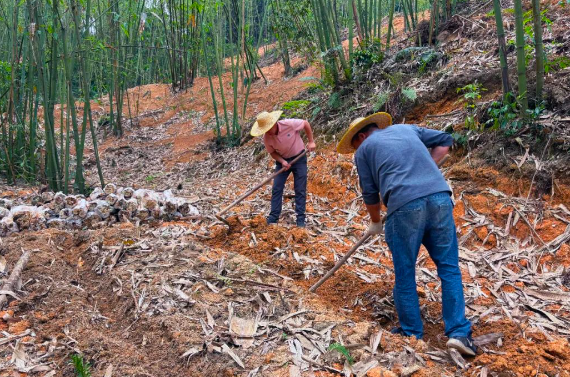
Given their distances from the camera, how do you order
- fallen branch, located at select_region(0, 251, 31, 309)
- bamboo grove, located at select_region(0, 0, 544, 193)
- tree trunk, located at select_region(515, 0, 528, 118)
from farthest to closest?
bamboo grove, located at select_region(0, 0, 544, 193) → tree trunk, located at select_region(515, 0, 528, 118) → fallen branch, located at select_region(0, 251, 31, 309)

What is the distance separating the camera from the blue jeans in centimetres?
270

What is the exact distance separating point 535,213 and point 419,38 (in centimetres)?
400

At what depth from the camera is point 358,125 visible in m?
3.07

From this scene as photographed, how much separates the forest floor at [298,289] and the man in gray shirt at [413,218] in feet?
0.54

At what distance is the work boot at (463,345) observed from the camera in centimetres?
259

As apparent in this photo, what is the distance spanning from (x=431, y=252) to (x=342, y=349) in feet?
2.53

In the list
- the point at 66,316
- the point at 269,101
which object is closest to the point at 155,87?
the point at 269,101

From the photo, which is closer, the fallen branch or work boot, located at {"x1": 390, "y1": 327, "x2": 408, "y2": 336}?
work boot, located at {"x1": 390, "y1": 327, "x2": 408, "y2": 336}

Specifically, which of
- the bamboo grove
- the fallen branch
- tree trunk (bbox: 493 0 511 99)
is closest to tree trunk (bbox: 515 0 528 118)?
the bamboo grove

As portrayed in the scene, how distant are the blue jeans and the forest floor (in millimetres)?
174

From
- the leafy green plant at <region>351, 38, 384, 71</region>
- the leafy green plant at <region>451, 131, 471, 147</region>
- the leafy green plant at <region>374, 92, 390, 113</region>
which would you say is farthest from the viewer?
Result: the leafy green plant at <region>351, 38, 384, 71</region>

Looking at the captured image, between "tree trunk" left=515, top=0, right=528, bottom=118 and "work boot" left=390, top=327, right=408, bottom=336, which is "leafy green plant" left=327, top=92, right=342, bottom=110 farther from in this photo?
"work boot" left=390, top=327, right=408, bottom=336

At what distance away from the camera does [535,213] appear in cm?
439

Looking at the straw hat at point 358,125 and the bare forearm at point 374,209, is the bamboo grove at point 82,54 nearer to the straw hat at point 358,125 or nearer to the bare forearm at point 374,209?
the straw hat at point 358,125
